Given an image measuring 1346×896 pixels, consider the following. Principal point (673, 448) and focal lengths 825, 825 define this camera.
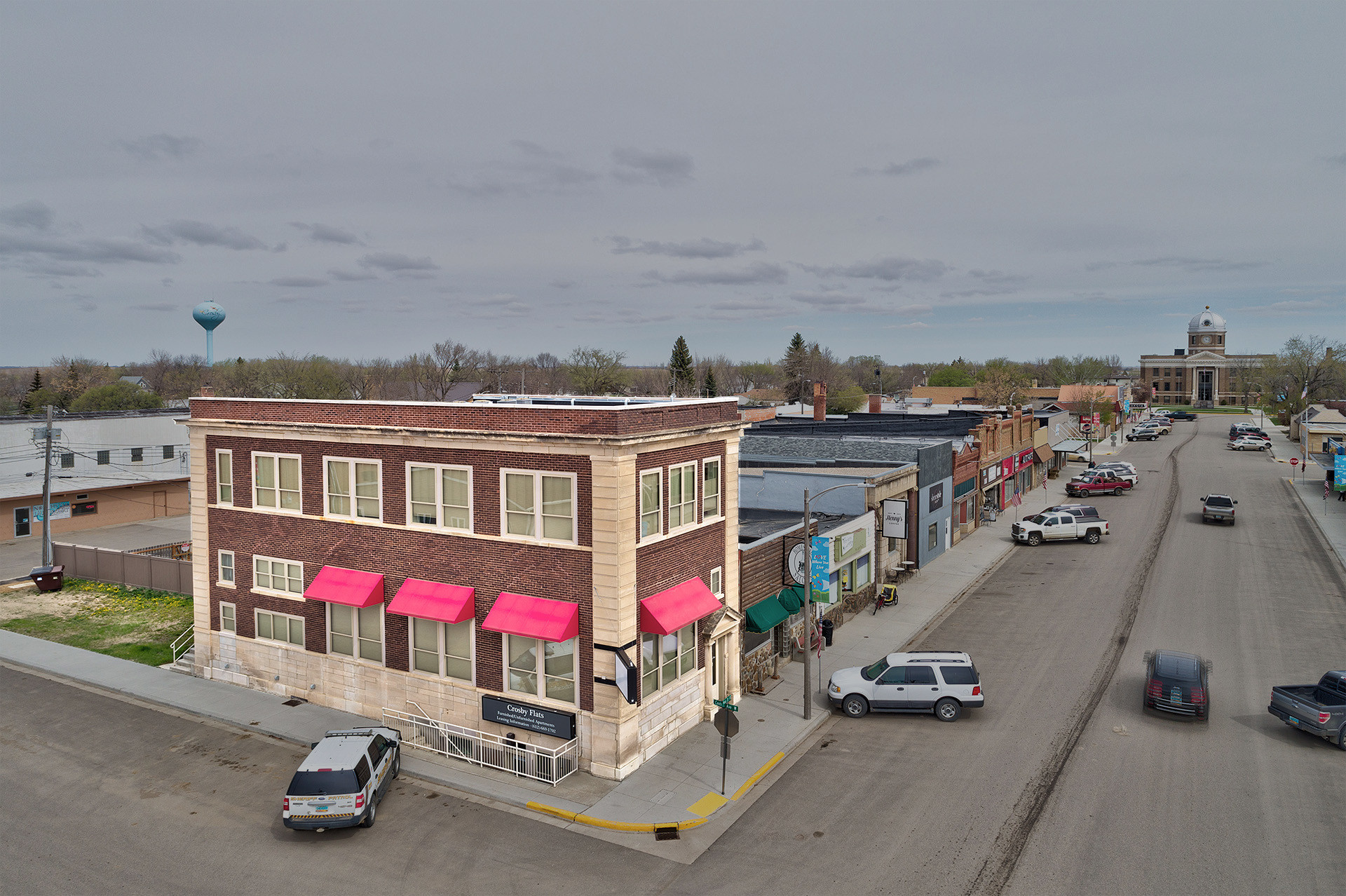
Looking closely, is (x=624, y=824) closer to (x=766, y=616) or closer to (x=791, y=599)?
(x=766, y=616)

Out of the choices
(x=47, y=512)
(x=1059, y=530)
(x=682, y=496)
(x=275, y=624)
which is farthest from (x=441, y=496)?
(x=1059, y=530)

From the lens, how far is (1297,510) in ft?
174

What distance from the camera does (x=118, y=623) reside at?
32.9m

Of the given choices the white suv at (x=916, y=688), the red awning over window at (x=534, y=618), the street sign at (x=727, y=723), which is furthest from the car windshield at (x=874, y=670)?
the red awning over window at (x=534, y=618)

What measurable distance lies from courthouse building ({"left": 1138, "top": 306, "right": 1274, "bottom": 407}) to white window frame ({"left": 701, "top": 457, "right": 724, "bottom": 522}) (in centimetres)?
18671

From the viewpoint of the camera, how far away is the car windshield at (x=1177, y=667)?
A: 22.4 m

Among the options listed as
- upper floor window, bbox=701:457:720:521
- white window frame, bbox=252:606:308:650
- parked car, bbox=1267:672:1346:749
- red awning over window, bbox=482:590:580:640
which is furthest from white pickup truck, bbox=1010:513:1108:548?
white window frame, bbox=252:606:308:650

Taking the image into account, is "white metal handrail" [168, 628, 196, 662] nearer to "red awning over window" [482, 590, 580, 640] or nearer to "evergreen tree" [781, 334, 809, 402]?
"red awning over window" [482, 590, 580, 640]

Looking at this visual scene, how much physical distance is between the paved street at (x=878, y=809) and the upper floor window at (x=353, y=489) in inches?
254

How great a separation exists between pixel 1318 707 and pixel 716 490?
628 inches

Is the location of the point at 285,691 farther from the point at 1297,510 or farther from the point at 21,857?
the point at 1297,510

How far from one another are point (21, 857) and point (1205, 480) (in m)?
75.1

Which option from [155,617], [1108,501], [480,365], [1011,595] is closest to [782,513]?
[1011,595]

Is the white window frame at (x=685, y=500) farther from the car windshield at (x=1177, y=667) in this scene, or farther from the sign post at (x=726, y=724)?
the car windshield at (x=1177, y=667)
